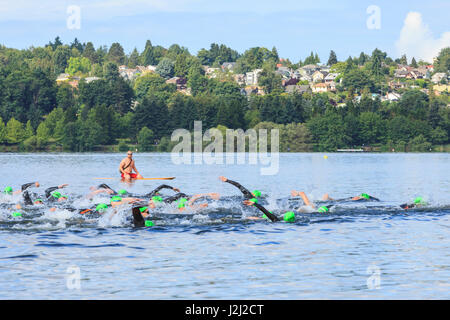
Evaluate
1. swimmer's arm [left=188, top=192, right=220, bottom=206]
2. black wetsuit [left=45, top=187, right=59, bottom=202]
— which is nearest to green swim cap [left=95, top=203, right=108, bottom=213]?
swimmer's arm [left=188, top=192, right=220, bottom=206]

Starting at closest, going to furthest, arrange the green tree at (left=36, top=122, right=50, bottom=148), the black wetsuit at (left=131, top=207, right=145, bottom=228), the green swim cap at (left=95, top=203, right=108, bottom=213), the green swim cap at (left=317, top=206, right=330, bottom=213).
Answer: the black wetsuit at (left=131, top=207, right=145, bottom=228)
the green swim cap at (left=95, top=203, right=108, bottom=213)
the green swim cap at (left=317, top=206, right=330, bottom=213)
the green tree at (left=36, top=122, right=50, bottom=148)

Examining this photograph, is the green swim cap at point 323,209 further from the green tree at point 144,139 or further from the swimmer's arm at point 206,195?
the green tree at point 144,139

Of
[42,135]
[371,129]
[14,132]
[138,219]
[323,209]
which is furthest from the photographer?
[371,129]

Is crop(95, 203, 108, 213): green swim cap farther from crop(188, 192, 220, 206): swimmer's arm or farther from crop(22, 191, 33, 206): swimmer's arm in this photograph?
crop(22, 191, 33, 206): swimmer's arm

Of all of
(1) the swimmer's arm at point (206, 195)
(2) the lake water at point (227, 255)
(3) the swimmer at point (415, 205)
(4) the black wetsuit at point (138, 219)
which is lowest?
(2) the lake water at point (227, 255)

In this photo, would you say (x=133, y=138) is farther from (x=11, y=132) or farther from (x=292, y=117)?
(x=292, y=117)

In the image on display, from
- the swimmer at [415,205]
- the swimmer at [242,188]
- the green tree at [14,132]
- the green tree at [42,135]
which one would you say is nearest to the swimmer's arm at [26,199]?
the swimmer at [242,188]

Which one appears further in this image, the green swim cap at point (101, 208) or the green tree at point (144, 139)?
the green tree at point (144, 139)

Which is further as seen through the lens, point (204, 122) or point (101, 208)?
point (204, 122)

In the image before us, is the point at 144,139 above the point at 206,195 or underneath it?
above

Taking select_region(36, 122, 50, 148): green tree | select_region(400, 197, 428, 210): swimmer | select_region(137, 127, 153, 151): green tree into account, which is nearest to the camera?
select_region(400, 197, 428, 210): swimmer

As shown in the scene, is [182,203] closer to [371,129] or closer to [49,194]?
[49,194]

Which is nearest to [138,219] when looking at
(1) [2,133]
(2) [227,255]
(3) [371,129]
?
(2) [227,255]
